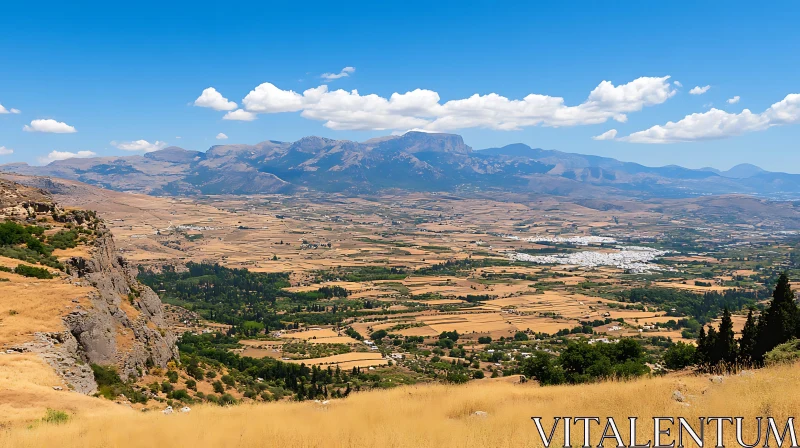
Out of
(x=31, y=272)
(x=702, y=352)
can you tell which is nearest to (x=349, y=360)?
(x=31, y=272)

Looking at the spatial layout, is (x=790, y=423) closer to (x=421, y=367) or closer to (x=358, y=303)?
(x=421, y=367)

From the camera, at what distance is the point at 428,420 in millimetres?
12844

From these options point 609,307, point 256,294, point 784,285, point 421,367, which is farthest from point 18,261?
point 609,307

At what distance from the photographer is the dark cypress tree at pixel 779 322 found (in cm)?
2969

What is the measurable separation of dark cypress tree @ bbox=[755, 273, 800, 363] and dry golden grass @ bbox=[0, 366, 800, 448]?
57.5 ft

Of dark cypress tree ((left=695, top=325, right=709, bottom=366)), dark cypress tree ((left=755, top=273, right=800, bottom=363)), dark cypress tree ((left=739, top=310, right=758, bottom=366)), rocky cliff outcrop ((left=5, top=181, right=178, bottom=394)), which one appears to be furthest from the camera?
dark cypress tree ((left=695, top=325, right=709, bottom=366))

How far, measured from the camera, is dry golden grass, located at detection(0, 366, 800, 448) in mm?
10430

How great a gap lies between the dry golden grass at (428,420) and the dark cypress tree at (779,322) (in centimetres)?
1753

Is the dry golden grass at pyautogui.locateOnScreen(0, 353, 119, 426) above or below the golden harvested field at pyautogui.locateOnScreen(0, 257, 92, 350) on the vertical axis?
below

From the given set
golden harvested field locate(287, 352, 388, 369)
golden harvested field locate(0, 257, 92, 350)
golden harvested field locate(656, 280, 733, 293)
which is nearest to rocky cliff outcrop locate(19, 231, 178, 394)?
golden harvested field locate(0, 257, 92, 350)

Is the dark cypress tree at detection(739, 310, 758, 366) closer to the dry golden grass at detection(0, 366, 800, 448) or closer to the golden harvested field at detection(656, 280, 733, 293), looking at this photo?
the dry golden grass at detection(0, 366, 800, 448)

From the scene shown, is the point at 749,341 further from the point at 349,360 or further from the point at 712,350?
the point at 349,360

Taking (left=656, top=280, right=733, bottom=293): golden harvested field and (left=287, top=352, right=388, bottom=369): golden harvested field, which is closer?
(left=287, top=352, right=388, bottom=369): golden harvested field

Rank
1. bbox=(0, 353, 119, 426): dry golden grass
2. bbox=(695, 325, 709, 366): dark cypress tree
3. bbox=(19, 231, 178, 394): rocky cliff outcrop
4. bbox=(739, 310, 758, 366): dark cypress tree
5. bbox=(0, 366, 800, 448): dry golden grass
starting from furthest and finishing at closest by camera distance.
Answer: bbox=(695, 325, 709, 366): dark cypress tree, bbox=(739, 310, 758, 366): dark cypress tree, bbox=(19, 231, 178, 394): rocky cliff outcrop, bbox=(0, 353, 119, 426): dry golden grass, bbox=(0, 366, 800, 448): dry golden grass
